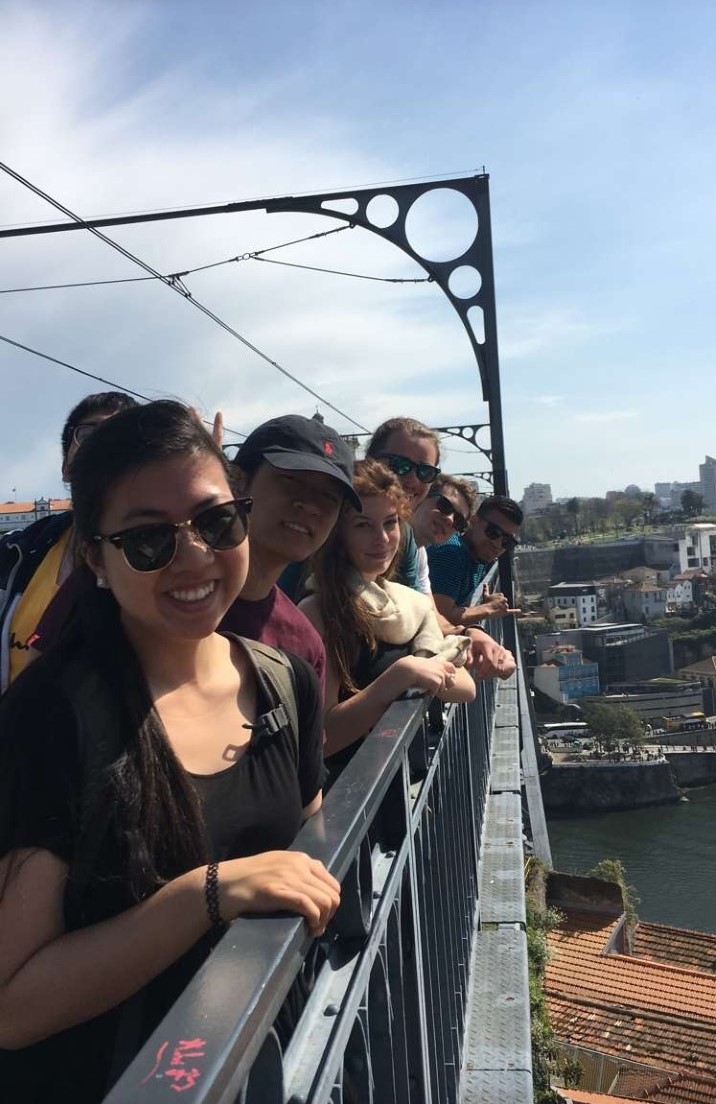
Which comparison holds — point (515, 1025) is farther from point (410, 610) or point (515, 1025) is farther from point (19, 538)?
point (19, 538)

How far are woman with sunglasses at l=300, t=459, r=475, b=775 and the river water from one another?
1168 inches

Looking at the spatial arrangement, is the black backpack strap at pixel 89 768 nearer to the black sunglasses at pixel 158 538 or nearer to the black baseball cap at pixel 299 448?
the black sunglasses at pixel 158 538

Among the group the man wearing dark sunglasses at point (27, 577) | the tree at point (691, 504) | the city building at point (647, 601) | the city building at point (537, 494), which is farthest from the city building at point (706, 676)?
the city building at point (537, 494)

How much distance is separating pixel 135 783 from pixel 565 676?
209 feet

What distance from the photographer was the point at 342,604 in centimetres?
252

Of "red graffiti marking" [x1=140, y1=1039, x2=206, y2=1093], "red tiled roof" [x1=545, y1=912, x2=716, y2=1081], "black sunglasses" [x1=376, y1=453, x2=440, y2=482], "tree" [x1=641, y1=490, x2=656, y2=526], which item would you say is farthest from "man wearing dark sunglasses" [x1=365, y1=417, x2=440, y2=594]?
"tree" [x1=641, y1=490, x2=656, y2=526]

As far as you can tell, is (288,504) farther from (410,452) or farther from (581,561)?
(581,561)

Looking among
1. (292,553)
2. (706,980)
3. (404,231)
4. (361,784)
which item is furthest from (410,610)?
(706,980)

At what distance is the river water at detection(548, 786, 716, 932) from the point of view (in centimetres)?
3111

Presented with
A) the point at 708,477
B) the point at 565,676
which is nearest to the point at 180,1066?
the point at 565,676

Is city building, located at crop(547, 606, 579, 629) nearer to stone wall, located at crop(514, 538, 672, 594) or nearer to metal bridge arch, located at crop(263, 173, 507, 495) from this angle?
stone wall, located at crop(514, 538, 672, 594)

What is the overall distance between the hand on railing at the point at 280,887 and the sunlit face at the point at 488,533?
12.1ft

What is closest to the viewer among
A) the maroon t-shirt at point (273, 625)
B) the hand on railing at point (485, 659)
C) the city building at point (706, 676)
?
the maroon t-shirt at point (273, 625)

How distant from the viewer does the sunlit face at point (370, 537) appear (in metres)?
2.65
